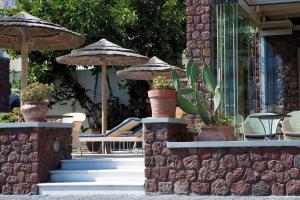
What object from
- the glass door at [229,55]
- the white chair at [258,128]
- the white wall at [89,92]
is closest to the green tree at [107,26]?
the white wall at [89,92]

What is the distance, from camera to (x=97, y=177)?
31.0 ft

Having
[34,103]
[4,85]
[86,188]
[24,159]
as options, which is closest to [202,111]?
[86,188]

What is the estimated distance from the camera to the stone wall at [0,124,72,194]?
937 centimetres

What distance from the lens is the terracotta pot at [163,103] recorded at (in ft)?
29.3

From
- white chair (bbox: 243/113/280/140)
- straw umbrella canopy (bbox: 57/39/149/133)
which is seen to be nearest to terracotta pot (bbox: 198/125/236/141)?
white chair (bbox: 243/113/280/140)

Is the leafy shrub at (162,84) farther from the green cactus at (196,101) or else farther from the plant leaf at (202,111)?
the plant leaf at (202,111)

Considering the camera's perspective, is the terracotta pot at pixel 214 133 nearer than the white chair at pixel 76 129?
Yes

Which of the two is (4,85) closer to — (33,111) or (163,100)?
(33,111)

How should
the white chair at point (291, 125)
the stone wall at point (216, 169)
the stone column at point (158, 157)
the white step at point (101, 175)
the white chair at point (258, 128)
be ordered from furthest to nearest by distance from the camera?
the white chair at point (258, 128)
the white chair at point (291, 125)
the white step at point (101, 175)
the stone column at point (158, 157)
the stone wall at point (216, 169)

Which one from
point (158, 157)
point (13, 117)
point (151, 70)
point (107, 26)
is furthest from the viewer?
point (107, 26)

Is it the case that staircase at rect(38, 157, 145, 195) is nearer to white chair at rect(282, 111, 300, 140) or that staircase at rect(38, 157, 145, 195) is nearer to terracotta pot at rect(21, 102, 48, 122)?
terracotta pot at rect(21, 102, 48, 122)

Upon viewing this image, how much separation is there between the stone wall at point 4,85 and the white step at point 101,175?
33.1 ft

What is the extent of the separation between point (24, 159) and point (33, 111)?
80 centimetres

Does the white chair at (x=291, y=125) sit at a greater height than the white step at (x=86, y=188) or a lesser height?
greater
